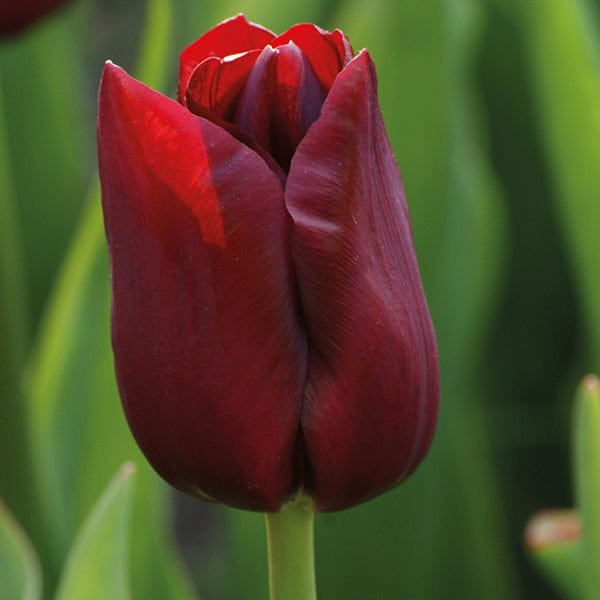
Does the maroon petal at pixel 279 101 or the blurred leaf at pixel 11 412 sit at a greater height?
the maroon petal at pixel 279 101

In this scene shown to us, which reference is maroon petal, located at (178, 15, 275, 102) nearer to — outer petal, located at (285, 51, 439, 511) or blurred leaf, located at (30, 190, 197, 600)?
outer petal, located at (285, 51, 439, 511)

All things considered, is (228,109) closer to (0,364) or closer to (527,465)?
(0,364)

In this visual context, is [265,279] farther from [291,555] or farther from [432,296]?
[432,296]

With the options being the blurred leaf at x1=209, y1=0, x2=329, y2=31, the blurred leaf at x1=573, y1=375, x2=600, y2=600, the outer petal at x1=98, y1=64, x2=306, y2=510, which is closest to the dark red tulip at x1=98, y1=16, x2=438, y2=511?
the outer petal at x1=98, y1=64, x2=306, y2=510

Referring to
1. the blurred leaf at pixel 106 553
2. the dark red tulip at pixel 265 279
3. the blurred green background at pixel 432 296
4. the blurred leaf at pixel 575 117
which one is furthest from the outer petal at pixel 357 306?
the blurred leaf at pixel 575 117

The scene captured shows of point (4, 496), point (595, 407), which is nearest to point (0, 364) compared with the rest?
point (4, 496)

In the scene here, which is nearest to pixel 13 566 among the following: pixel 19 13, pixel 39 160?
pixel 19 13

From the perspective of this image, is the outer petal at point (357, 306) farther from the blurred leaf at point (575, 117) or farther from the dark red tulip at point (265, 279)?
the blurred leaf at point (575, 117)
